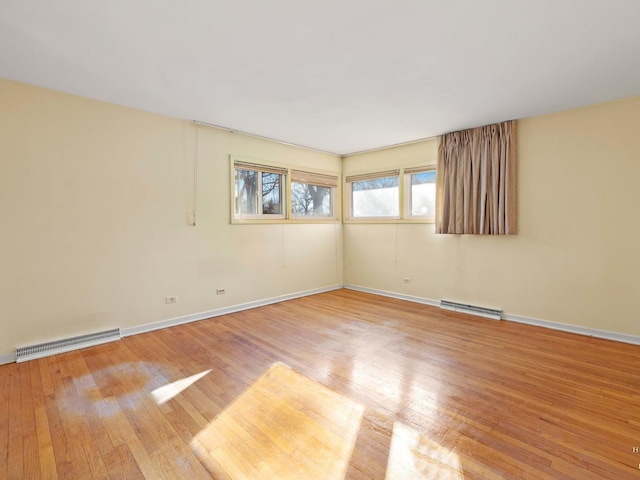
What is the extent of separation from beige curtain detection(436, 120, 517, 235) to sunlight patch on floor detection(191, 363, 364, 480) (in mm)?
3084

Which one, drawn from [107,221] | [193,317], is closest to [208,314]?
[193,317]

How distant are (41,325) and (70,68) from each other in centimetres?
239

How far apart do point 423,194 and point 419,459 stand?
13.0 ft

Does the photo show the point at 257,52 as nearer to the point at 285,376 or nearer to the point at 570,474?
the point at 285,376

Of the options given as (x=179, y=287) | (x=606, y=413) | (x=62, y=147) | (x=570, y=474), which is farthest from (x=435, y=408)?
(x=62, y=147)

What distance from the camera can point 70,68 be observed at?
2580 millimetres

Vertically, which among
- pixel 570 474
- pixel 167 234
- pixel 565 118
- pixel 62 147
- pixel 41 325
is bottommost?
pixel 570 474

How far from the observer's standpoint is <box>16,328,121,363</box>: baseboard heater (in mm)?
2859

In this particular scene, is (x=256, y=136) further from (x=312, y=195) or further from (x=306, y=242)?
(x=306, y=242)

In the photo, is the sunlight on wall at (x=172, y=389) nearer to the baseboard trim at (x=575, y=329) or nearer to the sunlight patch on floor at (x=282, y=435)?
the sunlight patch on floor at (x=282, y=435)

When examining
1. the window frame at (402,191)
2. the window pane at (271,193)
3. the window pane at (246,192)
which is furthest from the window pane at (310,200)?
the window pane at (246,192)

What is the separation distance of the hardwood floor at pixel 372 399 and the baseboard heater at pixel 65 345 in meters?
0.10

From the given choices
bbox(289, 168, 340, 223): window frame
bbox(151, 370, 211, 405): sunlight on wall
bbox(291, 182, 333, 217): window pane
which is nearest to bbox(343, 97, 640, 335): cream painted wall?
bbox(289, 168, 340, 223): window frame

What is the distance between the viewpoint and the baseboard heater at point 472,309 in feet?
13.5
